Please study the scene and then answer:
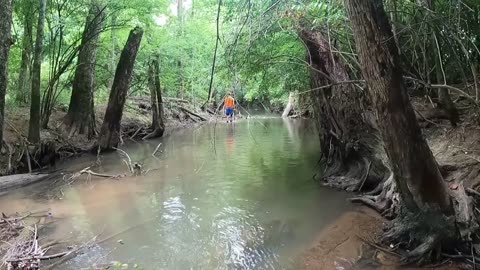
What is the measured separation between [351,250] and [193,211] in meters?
2.77

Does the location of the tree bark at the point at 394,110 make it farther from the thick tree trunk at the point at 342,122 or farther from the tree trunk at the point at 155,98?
the tree trunk at the point at 155,98

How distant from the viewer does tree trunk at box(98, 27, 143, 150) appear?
1229 centimetres

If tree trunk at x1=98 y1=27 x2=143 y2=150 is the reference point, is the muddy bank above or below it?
below

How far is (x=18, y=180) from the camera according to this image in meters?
8.14

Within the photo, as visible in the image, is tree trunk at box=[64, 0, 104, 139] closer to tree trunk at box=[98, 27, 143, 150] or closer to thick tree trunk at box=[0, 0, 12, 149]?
tree trunk at box=[98, 27, 143, 150]

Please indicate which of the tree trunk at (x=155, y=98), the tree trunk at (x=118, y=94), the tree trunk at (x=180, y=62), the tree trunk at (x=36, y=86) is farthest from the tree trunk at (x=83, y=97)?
the tree trunk at (x=180, y=62)

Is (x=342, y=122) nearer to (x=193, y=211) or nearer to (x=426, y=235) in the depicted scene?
(x=193, y=211)

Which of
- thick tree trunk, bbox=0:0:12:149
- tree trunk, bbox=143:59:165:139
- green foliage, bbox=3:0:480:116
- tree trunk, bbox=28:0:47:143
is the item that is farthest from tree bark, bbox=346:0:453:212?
tree trunk, bbox=143:59:165:139

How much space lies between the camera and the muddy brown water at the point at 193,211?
490 centimetres

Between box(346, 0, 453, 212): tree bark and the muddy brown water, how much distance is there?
1551 mm

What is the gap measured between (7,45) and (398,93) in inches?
274

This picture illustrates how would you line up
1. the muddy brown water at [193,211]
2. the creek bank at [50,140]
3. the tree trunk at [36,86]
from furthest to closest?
the tree trunk at [36,86], the creek bank at [50,140], the muddy brown water at [193,211]

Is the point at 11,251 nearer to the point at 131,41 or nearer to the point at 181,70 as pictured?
the point at 131,41

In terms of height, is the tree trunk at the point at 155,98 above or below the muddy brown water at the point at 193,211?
above
